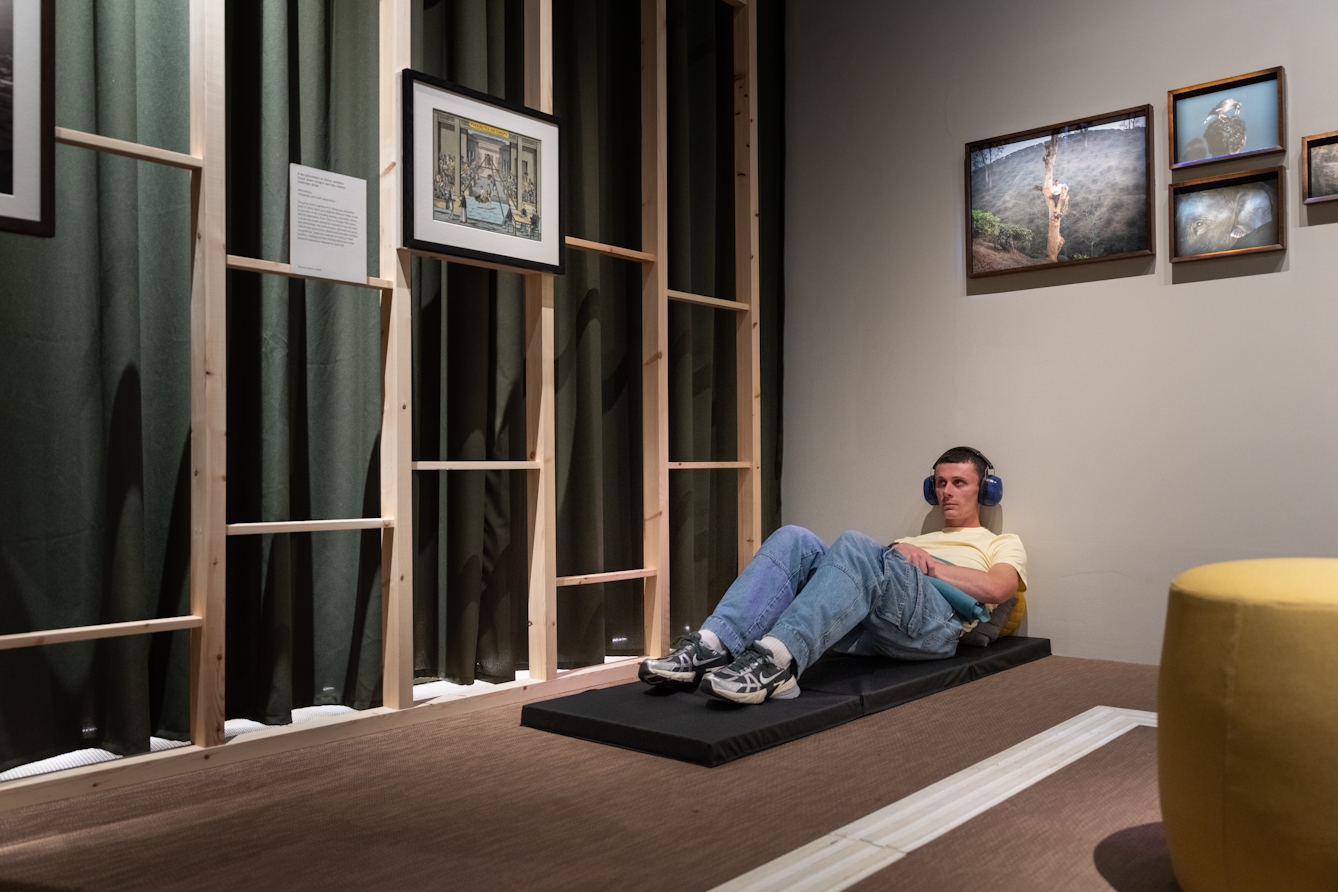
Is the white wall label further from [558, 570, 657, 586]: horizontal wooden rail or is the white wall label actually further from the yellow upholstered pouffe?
the yellow upholstered pouffe

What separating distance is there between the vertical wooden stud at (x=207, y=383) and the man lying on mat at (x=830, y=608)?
1.03 meters

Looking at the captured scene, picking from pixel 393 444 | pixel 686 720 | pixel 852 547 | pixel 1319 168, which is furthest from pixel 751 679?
pixel 1319 168

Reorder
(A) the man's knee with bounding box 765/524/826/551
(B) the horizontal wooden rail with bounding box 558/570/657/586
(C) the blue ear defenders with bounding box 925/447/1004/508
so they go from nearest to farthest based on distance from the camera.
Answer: (A) the man's knee with bounding box 765/524/826/551 → (B) the horizontal wooden rail with bounding box 558/570/657/586 → (C) the blue ear defenders with bounding box 925/447/1004/508

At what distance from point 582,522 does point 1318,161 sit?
2.55m

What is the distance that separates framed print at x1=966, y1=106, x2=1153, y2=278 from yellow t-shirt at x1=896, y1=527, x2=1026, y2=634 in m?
0.97

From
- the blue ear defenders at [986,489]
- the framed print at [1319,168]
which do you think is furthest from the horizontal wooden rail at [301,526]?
the framed print at [1319,168]

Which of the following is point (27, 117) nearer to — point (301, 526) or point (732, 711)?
point (301, 526)

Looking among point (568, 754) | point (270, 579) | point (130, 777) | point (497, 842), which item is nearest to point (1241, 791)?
point (497, 842)

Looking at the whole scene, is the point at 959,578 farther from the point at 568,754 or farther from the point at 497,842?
the point at 497,842

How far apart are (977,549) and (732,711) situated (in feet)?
4.37

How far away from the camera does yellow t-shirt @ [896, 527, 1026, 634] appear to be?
11.0ft

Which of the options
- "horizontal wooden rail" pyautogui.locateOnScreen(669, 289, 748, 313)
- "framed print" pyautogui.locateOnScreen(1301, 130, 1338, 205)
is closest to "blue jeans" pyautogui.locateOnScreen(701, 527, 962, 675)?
"horizontal wooden rail" pyautogui.locateOnScreen(669, 289, 748, 313)

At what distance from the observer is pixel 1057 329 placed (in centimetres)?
360

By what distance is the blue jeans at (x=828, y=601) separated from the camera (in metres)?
2.63
